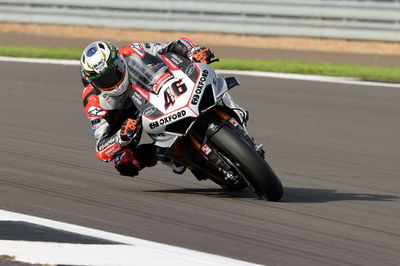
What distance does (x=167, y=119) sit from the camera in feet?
23.4

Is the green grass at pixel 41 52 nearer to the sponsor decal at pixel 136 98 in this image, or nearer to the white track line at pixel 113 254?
the sponsor decal at pixel 136 98

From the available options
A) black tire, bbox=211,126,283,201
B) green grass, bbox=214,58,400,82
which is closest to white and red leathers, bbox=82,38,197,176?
black tire, bbox=211,126,283,201

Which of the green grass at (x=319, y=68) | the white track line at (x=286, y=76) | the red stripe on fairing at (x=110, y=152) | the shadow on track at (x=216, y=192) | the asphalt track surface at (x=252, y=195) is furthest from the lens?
the green grass at (x=319, y=68)

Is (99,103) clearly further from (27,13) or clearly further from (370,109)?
(27,13)

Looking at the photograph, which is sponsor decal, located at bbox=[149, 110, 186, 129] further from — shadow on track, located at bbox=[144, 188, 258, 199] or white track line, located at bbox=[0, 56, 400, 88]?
white track line, located at bbox=[0, 56, 400, 88]

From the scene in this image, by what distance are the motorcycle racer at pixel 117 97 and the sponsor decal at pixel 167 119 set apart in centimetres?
16

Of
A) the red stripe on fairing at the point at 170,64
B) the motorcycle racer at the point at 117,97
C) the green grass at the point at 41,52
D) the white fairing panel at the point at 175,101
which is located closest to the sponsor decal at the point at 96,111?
the motorcycle racer at the point at 117,97

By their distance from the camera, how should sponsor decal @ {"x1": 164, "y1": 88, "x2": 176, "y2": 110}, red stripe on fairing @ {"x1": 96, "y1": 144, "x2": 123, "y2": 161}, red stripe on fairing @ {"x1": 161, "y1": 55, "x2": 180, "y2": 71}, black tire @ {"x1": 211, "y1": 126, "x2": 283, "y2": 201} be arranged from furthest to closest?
red stripe on fairing @ {"x1": 96, "y1": 144, "x2": 123, "y2": 161}, red stripe on fairing @ {"x1": 161, "y1": 55, "x2": 180, "y2": 71}, sponsor decal @ {"x1": 164, "y1": 88, "x2": 176, "y2": 110}, black tire @ {"x1": 211, "y1": 126, "x2": 283, "y2": 201}

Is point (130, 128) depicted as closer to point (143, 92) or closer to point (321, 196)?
point (143, 92)

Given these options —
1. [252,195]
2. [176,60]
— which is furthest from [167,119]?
[252,195]

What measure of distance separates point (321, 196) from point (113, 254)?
3.04 meters

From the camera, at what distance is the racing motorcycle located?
23.1 ft

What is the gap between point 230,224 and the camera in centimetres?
650

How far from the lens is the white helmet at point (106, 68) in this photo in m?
7.15
